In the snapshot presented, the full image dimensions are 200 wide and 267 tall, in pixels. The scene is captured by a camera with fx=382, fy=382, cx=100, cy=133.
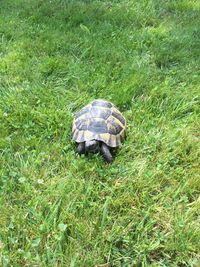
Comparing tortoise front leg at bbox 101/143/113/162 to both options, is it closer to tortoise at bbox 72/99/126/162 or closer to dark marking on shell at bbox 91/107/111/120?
tortoise at bbox 72/99/126/162

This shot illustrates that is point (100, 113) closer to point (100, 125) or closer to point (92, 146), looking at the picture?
point (100, 125)

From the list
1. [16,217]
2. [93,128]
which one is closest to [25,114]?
[93,128]

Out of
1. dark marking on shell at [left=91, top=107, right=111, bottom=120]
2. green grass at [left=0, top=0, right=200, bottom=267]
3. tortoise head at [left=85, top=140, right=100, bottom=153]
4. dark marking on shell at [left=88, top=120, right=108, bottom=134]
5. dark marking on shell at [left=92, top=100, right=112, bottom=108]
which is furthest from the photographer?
dark marking on shell at [left=92, top=100, right=112, bottom=108]

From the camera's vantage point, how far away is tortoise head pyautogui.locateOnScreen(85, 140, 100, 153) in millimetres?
3885

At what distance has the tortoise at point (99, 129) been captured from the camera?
12.8ft

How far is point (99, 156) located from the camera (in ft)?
12.8

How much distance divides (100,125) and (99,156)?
0.34 meters

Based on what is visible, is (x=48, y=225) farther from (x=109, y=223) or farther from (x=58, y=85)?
(x=58, y=85)

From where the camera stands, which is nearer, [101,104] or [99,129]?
[99,129]

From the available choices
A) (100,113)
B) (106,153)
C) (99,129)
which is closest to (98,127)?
(99,129)

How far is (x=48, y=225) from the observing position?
3.22 metres

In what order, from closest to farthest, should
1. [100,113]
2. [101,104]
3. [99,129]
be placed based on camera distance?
[99,129] < [100,113] < [101,104]

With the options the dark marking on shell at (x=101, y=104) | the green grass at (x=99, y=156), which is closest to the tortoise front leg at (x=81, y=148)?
the green grass at (x=99, y=156)

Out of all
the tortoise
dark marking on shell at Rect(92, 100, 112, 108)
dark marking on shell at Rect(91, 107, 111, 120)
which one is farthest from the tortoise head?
dark marking on shell at Rect(92, 100, 112, 108)
